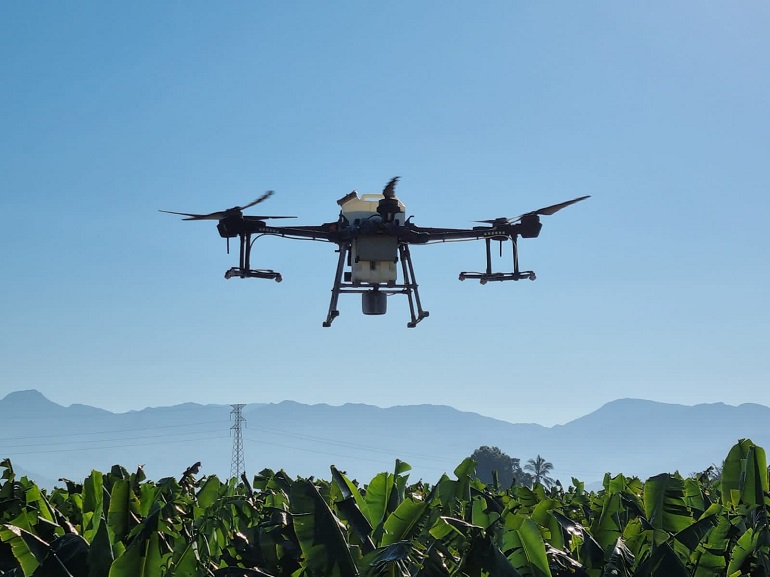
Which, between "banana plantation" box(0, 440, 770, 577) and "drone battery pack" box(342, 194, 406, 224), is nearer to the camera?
"banana plantation" box(0, 440, 770, 577)

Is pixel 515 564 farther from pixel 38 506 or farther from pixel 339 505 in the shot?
pixel 38 506

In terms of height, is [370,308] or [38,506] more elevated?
[370,308]

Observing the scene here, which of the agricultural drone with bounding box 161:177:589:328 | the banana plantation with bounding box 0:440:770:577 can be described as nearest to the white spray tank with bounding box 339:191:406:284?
the agricultural drone with bounding box 161:177:589:328

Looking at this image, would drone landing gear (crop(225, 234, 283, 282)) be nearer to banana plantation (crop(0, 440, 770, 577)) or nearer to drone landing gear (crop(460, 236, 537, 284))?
drone landing gear (crop(460, 236, 537, 284))

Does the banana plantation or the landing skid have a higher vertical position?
the landing skid

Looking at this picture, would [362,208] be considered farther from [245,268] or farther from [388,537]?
[388,537]

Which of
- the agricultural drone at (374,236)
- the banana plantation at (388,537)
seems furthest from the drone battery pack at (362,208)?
the banana plantation at (388,537)

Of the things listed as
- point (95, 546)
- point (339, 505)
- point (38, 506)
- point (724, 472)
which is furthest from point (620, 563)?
point (38, 506)
